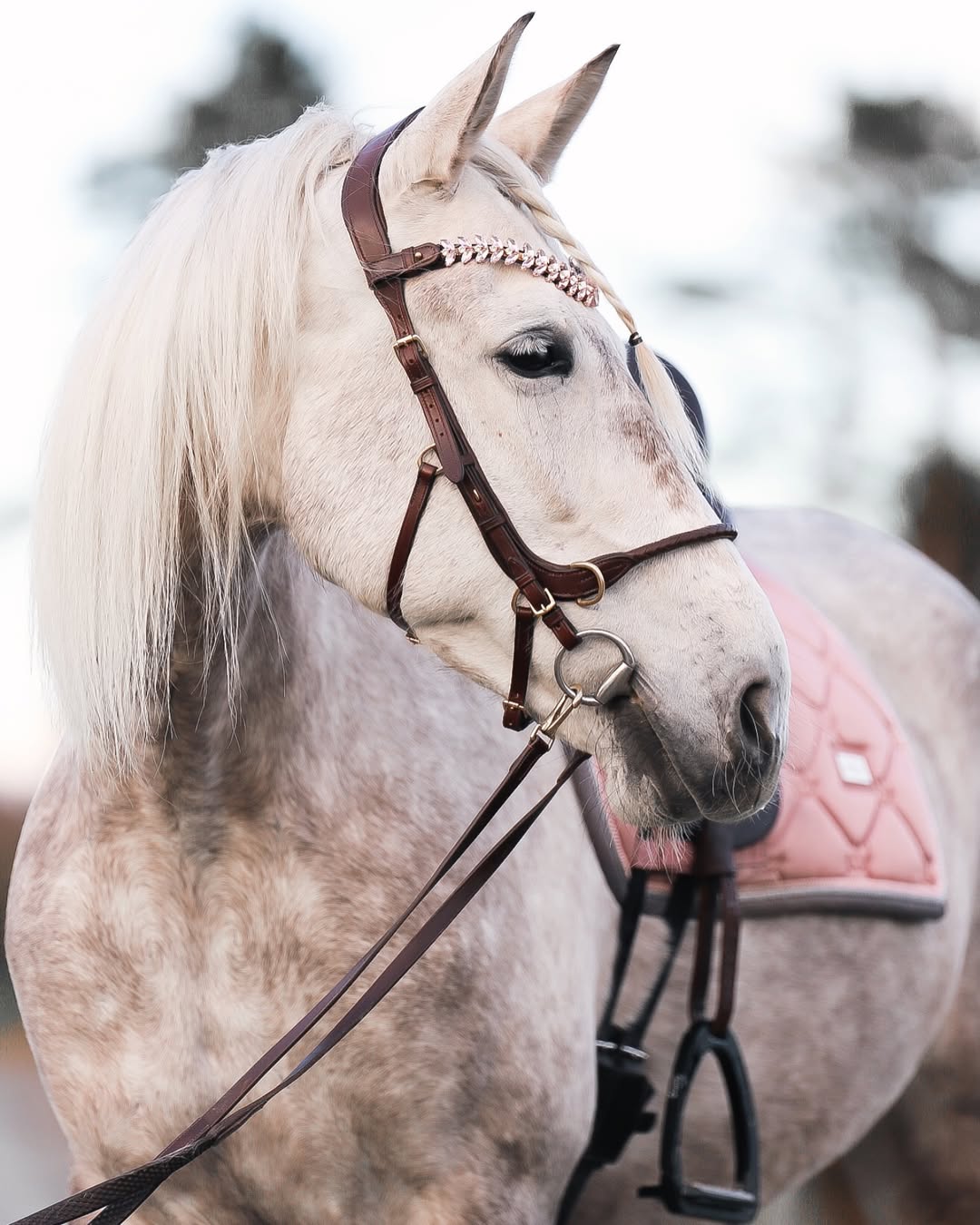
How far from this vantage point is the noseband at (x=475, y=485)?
1355mm

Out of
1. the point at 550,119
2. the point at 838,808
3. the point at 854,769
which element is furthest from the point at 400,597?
the point at 854,769

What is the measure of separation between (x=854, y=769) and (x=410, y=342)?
1596mm

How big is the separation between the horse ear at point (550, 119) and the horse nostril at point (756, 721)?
778 mm

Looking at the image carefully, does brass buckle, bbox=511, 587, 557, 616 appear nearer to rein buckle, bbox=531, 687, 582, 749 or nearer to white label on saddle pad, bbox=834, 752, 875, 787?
rein buckle, bbox=531, 687, 582, 749

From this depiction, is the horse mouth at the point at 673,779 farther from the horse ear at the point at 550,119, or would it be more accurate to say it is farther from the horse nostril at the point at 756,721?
the horse ear at the point at 550,119

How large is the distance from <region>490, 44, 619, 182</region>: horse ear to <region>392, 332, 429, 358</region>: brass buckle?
389 millimetres

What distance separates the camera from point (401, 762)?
1765mm

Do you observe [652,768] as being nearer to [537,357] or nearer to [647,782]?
[647,782]

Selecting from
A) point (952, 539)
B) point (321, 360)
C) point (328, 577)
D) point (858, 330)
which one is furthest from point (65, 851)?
point (858, 330)

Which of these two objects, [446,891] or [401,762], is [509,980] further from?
[401,762]

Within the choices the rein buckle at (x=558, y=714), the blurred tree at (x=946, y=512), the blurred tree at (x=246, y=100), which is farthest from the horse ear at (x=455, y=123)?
the blurred tree at (x=246, y=100)

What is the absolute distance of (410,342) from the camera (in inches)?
55.9

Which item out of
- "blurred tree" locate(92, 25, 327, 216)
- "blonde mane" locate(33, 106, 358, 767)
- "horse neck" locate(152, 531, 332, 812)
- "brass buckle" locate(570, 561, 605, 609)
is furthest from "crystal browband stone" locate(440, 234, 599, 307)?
"blurred tree" locate(92, 25, 327, 216)

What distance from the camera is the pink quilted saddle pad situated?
236 centimetres
